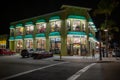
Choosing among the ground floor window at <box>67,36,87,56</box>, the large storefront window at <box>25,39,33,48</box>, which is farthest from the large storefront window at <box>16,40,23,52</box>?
the ground floor window at <box>67,36,87,56</box>

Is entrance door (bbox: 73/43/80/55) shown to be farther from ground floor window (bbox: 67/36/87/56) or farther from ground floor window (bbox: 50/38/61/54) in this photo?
ground floor window (bbox: 50/38/61/54)

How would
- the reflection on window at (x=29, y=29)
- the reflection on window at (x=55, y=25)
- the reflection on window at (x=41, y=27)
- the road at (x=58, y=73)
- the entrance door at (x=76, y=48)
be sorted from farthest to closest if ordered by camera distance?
1. the reflection on window at (x=29, y=29)
2. the reflection on window at (x=41, y=27)
3. the reflection on window at (x=55, y=25)
4. the entrance door at (x=76, y=48)
5. the road at (x=58, y=73)

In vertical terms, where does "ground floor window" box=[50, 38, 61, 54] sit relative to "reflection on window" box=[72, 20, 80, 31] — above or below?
below

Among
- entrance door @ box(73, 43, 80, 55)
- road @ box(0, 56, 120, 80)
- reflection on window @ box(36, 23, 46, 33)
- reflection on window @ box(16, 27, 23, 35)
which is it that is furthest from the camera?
reflection on window @ box(16, 27, 23, 35)

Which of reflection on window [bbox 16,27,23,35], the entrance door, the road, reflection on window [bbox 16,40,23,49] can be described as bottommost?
the road

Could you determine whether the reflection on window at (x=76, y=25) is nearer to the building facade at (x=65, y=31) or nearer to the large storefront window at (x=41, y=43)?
the building facade at (x=65, y=31)

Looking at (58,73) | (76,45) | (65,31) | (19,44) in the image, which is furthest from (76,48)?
(58,73)

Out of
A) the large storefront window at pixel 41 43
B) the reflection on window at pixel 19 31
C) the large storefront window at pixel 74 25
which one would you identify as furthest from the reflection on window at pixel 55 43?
the reflection on window at pixel 19 31

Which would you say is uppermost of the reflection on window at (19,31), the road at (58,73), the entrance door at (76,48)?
the reflection on window at (19,31)

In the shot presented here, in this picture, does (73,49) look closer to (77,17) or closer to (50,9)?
(77,17)

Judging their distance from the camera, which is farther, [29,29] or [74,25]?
[29,29]

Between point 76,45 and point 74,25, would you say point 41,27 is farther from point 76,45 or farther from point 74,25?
point 76,45

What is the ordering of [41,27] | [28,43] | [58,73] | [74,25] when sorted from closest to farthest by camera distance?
1. [58,73]
2. [74,25]
3. [41,27]
4. [28,43]

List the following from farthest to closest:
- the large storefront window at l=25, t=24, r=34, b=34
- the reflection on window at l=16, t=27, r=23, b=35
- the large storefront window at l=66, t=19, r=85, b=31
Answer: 1. the reflection on window at l=16, t=27, r=23, b=35
2. the large storefront window at l=25, t=24, r=34, b=34
3. the large storefront window at l=66, t=19, r=85, b=31
